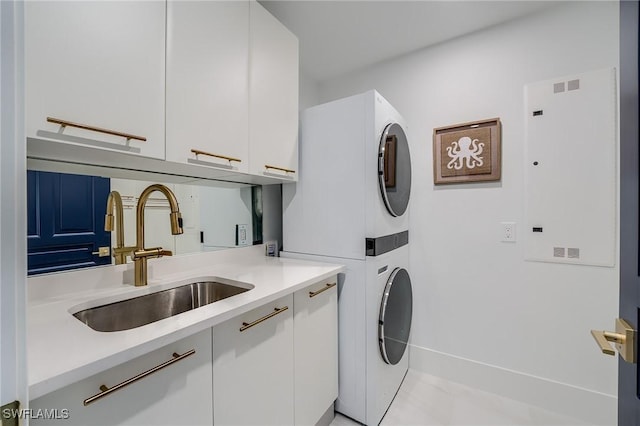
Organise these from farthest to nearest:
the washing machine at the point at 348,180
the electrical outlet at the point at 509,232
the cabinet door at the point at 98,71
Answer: the electrical outlet at the point at 509,232, the washing machine at the point at 348,180, the cabinet door at the point at 98,71

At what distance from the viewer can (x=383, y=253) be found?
66.9 inches

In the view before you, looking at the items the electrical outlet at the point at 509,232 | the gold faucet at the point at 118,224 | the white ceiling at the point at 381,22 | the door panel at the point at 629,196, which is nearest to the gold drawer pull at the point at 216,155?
the gold faucet at the point at 118,224

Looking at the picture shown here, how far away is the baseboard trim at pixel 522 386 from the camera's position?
5.40 feet

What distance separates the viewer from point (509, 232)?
6.26ft

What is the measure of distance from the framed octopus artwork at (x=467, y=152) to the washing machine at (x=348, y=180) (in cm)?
34

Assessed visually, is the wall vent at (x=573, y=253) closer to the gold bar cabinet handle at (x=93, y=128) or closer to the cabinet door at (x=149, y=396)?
the cabinet door at (x=149, y=396)

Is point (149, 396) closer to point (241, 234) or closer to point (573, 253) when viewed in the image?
point (241, 234)

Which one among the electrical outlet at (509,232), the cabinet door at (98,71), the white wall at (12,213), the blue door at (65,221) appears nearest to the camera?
the white wall at (12,213)

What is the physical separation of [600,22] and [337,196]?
1.85 metres

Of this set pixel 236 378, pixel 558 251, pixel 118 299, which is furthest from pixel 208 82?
pixel 558 251

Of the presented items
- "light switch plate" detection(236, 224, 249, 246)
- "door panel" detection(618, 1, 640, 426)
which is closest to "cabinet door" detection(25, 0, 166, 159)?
"light switch plate" detection(236, 224, 249, 246)

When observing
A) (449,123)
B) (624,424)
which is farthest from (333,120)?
(624,424)

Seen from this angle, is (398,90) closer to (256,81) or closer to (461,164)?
(461,164)

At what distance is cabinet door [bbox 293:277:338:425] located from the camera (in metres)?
1.34
